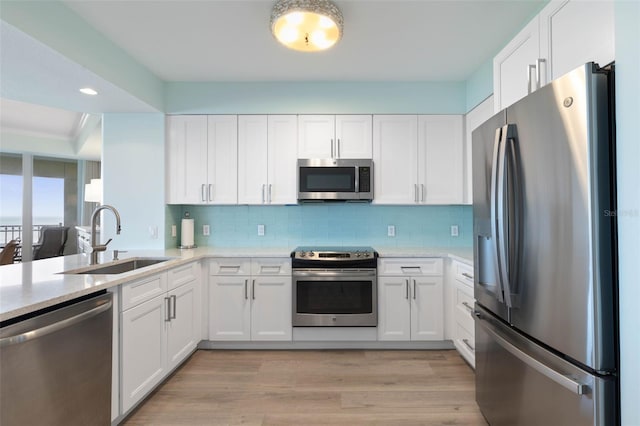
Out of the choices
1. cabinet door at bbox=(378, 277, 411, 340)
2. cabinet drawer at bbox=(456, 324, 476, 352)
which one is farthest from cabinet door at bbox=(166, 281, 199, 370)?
cabinet drawer at bbox=(456, 324, 476, 352)

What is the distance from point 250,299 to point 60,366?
154 centimetres

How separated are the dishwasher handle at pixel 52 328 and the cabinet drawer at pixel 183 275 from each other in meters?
0.69

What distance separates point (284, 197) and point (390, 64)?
1578mm

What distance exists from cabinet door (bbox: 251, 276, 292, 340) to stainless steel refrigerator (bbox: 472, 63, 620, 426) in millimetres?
1729

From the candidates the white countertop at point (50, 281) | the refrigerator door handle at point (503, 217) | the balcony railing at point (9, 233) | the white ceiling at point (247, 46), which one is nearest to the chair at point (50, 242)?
the balcony railing at point (9, 233)

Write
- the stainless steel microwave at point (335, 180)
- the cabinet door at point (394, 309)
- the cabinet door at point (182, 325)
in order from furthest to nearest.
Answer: the stainless steel microwave at point (335, 180) < the cabinet door at point (394, 309) < the cabinet door at point (182, 325)

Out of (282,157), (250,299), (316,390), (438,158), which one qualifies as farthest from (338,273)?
(438,158)

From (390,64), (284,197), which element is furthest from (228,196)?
(390,64)

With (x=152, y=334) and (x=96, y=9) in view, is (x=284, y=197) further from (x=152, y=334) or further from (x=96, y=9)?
(x=96, y=9)

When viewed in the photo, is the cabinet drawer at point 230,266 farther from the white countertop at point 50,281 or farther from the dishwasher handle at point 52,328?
the dishwasher handle at point 52,328

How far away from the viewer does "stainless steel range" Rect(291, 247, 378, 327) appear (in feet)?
9.20

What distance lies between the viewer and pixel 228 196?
124 inches

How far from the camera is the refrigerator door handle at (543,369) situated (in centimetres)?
110

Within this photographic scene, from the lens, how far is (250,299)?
2.84 metres
